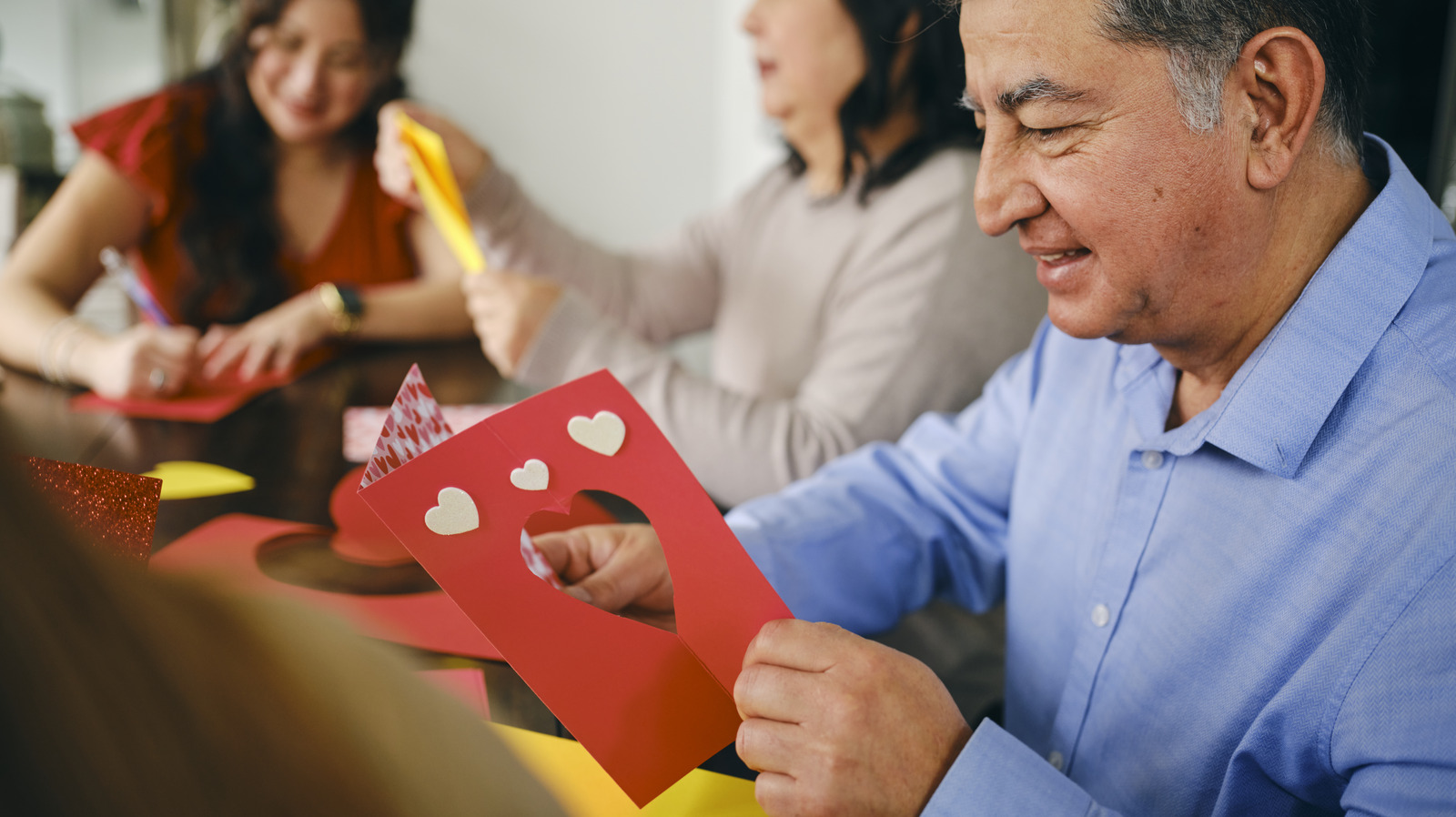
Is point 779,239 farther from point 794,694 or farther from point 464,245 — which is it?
point 794,694

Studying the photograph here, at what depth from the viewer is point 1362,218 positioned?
57 centimetres

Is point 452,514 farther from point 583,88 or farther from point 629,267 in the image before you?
point 583,88

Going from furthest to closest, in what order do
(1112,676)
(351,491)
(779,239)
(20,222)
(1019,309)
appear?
(20,222), (779,239), (1019,309), (351,491), (1112,676)

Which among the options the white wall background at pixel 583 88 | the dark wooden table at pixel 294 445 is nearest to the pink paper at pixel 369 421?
the dark wooden table at pixel 294 445

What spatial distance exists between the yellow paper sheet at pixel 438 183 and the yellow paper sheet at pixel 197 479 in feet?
1.34

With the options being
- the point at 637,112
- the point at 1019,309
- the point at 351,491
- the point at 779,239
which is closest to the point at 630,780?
the point at 351,491

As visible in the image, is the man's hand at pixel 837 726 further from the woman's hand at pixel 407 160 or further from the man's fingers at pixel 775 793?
the woman's hand at pixel 407 160

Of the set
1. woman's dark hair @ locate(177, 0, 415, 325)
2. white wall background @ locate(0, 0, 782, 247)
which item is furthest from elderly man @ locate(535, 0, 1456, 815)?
white wall background @ locate(0, 0, 782, 247)

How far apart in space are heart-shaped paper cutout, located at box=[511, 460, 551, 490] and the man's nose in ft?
1.14

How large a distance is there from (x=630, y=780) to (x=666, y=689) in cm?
5

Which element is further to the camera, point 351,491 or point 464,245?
point 464,245

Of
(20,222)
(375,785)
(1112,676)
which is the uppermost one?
(375,785)

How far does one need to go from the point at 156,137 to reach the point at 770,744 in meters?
1.63

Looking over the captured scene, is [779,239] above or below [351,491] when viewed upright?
above
